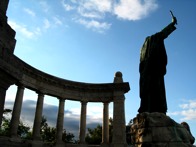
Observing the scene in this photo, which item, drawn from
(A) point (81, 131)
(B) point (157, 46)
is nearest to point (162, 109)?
(B) point (157, 46)

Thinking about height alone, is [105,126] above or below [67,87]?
below

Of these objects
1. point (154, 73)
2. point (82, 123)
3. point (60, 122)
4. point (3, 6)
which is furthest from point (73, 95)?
point (3, 6)

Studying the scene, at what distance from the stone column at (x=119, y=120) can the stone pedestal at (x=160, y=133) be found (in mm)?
39015

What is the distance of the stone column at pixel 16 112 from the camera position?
4578cm

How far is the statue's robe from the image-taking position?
16578 mm

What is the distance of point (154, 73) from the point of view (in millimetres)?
17188

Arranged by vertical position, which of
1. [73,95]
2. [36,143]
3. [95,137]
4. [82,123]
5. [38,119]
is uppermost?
[73,95]

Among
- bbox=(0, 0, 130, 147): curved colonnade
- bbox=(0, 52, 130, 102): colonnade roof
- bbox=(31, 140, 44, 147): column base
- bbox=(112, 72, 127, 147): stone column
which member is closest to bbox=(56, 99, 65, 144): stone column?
bbox=(0, 0, 130, 147): curved colonnade

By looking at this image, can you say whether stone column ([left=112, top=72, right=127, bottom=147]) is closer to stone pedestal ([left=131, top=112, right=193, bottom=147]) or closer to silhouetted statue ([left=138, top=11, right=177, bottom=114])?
silhouetted statue ([left=138, top=11, right=177, bottom=114])

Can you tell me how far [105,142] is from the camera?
2156 inches

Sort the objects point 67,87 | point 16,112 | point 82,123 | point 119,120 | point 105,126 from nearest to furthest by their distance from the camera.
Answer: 1. point 16,112
2. point 119,120
3. point 82,123
4. point 105,126
5. point 67,87

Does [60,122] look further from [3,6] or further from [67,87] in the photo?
[3,6]

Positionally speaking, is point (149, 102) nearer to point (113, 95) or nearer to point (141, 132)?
point (141, 132)

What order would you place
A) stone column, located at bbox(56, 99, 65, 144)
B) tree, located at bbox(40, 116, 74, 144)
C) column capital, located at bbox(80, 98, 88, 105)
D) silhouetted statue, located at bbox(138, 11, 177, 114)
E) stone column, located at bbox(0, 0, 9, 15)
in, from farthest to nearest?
1. tree, located at bbox(40, 116, 74, 144)
2. column capital, located at bbox(80, 98, 88, 105)
3. stone column, located at bbox(56, 99, 65, 144)
4. silhouetted statue, located at bbox(138, 11, 177, 114)
5. stone column, located at bbox(0, 0, 9, 15)
